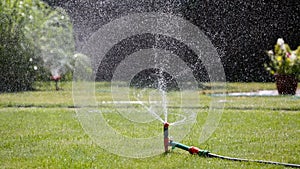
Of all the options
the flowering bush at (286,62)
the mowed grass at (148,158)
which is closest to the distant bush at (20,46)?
the mowed grass at (148,158)

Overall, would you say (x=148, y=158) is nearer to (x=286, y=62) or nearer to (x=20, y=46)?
(x=286, y=62)

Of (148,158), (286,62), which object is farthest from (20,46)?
(148,158)

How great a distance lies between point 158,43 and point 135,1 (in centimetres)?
198

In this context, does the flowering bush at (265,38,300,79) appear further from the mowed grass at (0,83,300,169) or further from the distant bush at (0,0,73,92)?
the distant bush at (0,0,73,92)

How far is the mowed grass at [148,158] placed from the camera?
4.25 meters

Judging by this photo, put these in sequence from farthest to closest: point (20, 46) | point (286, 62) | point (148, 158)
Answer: point (20, 46) → point (286, 62) → point (148, 158)

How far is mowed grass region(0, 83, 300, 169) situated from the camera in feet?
14.0

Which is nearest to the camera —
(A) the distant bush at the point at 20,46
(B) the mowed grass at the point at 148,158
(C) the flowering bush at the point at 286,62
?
(B) the mowed grass at the point at 148,158

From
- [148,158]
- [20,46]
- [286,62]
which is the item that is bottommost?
[148,158]

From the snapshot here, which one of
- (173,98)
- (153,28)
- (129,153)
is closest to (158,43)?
(153,28)

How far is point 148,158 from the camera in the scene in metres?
4.45

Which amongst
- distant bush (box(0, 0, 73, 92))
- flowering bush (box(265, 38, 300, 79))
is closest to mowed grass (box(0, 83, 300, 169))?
flowering bush (box(265, 38, 300, 79))

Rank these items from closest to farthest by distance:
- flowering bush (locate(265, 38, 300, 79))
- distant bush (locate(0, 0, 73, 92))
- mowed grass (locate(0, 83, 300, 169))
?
1. mowed grass (locate(0, 83, 300, 169))
2. flowering bush (locate(265, 38, 300, 79))
3. distant bush (locate(0, 0, 73, 92))

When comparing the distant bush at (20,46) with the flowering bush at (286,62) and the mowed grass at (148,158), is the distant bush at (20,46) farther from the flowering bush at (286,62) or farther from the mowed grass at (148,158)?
the flowering bush at (286,62)
